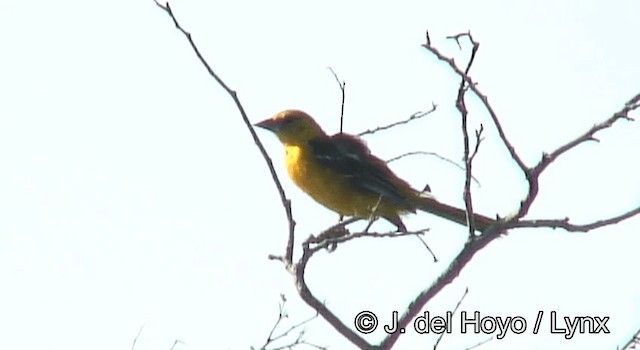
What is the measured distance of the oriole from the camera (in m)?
6.63

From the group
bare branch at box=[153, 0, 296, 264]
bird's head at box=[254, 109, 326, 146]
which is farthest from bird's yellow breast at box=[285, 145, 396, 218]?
bare branch at box=[153, 0, 296, 264]

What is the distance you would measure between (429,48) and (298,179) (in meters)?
3.26

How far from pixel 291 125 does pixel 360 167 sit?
66cm

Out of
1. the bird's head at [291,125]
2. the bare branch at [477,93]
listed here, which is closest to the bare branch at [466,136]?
the bare branch at [477,93]

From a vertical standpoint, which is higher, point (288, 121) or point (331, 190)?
point (288, 121)

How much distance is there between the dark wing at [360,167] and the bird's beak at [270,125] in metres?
0.35

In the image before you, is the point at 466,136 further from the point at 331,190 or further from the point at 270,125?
the point at 270,125

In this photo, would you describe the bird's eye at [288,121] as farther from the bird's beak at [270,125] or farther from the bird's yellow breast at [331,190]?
the bird's yellow breast at [331,190]

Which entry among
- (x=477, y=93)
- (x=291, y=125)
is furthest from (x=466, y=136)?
Result: (x=291, y=125)

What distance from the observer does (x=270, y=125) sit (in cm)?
727

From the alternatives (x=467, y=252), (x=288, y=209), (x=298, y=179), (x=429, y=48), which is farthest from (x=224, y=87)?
(x=298, y=179)

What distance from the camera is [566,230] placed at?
393 cm

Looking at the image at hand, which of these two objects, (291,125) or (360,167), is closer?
(360,167)

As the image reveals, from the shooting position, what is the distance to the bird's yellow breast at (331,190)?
663cm
